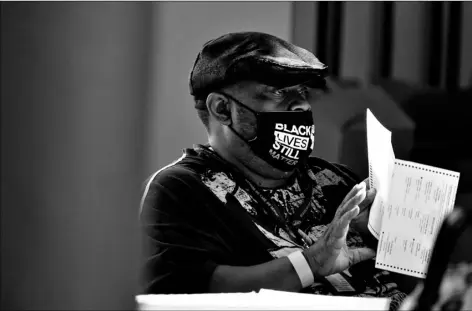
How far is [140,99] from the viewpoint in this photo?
2.39ft

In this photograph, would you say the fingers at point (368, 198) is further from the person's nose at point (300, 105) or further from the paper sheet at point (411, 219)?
the person's nose at point (300, 105)

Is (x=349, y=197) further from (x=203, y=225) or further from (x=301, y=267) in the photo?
(x=203, y=225)

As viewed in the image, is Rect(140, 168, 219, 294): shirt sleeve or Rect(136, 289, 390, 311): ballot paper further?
Rect(140, 168, 219, 294): shirt sleeve

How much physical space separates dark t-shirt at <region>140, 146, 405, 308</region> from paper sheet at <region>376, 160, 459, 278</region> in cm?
17

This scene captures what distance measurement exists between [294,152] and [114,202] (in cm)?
81

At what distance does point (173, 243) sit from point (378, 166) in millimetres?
515

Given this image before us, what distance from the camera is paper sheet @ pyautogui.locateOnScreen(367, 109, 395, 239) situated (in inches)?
60.4

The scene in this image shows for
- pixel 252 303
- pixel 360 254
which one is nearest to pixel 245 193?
pixel 360 254

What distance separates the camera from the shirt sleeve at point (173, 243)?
1.41 m

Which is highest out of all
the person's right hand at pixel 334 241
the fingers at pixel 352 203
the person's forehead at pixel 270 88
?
the person's forehead at pixel 270 88

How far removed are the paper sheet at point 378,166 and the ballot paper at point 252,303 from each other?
471 millimetres

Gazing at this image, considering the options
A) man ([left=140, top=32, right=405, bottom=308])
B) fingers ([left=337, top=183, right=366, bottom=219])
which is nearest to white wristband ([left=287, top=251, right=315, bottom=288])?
man ([left=140, top=32, right=405, bottom=308])

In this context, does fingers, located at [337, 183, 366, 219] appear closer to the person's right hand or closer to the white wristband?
the person's right hand

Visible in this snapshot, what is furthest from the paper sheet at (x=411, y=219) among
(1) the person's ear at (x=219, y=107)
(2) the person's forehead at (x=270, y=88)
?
(1) the person's ear at (x=219, y=107)
